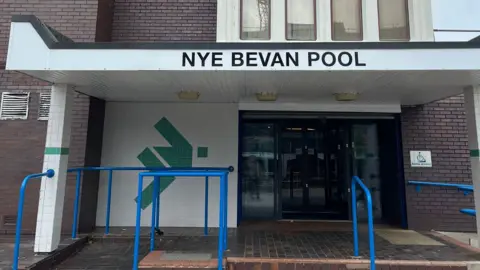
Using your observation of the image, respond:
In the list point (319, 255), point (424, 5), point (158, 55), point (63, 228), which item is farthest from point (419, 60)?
point (63, 228)

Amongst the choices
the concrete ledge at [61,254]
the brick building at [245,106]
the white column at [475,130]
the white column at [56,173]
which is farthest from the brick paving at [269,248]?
the white column at [475,130]

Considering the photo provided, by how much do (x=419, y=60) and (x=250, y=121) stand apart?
162 inches

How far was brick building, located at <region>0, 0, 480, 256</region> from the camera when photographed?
14.2ft

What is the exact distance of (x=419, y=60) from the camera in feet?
13.8

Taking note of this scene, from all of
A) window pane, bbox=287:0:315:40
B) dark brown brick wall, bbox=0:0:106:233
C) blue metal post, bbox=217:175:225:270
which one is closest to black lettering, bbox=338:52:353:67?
window pane, bbox=287:0:315:40

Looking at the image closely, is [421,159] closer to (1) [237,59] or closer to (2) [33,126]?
Result: (1) [237,59]

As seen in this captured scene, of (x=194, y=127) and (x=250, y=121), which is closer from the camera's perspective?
(x=194, y=127)

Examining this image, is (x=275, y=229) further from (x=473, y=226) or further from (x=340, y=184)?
(x=473, y=226)

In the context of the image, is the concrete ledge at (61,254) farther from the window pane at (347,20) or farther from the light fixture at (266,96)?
the window pane at (347,20)

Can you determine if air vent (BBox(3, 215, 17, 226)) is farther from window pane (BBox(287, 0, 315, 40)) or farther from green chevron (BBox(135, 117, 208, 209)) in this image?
window pane (BBox(287, 0, 315, 40))

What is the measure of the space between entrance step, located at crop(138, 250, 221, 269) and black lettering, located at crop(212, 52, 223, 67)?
2.65 meters

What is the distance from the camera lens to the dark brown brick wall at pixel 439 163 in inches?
262

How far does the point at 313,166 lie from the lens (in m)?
7.90

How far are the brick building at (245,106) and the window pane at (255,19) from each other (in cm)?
2
